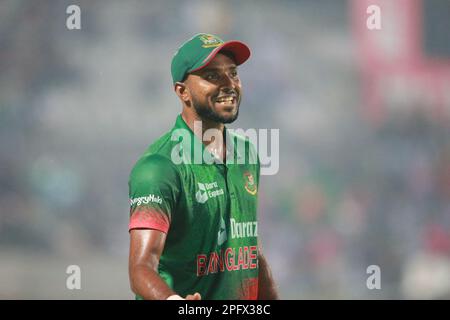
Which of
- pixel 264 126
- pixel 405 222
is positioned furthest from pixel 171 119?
pixel 405 222

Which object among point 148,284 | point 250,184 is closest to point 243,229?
point 250,184

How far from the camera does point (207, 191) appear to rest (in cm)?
304

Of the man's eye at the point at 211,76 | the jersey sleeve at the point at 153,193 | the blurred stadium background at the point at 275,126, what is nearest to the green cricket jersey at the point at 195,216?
the jersey sleeve at the point at 153,193

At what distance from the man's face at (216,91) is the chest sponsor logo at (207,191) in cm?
29

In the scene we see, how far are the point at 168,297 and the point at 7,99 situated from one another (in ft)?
18.6

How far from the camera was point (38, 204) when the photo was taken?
7570 mm

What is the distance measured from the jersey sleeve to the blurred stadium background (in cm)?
428

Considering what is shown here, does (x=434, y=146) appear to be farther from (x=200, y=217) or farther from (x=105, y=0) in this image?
(x=200, y=217)

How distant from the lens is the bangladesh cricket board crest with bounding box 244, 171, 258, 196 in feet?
10.6

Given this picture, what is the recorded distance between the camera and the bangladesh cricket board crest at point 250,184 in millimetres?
3229

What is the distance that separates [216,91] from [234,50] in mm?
202
